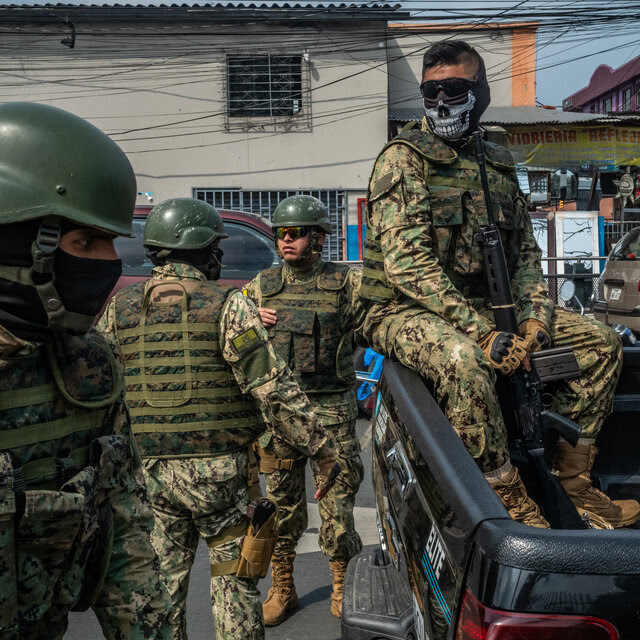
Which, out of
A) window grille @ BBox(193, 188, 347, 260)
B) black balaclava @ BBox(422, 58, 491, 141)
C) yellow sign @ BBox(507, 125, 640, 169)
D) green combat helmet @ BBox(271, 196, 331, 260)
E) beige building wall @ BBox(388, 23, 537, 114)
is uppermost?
beige building wall @ BBox(388, 23, 537, 114)

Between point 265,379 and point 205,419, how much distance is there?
0.98 ft

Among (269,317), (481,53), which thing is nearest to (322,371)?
(269,317)

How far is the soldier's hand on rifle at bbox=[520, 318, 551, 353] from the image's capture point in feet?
9.08

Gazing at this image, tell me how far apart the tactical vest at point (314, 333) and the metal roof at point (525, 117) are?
1399 centimetres

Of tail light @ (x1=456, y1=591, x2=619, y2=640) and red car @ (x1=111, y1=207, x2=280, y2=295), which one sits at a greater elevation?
red car @ (x1=111, y1=207, x2=280, y2=295)

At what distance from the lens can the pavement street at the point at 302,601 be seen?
3.54m

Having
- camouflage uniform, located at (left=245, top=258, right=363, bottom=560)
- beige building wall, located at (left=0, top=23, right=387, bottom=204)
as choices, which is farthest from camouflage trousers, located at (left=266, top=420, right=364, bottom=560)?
beige building wall, located at (left=0, top=23, right=387, bottom=204)

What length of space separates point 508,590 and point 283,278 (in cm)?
310

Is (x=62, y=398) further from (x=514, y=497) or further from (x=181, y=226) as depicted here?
(x=181, y=226)

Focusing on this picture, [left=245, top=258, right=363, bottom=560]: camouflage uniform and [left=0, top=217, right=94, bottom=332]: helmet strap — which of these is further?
[left=245, top=258, right=363, bottom=560]: camouflage uniform

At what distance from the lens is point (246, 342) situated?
2.78 metres

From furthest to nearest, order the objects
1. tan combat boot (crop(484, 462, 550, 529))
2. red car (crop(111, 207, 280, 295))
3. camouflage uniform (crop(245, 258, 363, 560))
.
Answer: red car (crop(111, 207, 280, 295)), camouflage uniform (crop(245, 258, 363, 560)), tan combat boot (crop(484, 462, 550, 529))

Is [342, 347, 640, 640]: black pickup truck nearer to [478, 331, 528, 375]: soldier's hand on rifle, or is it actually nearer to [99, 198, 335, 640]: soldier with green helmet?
[478, 331, 528, 375]: soldier's hand on rifle

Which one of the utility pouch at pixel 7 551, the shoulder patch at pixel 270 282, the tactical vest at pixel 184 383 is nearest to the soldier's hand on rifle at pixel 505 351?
the tactical vest at pixel 184 383
